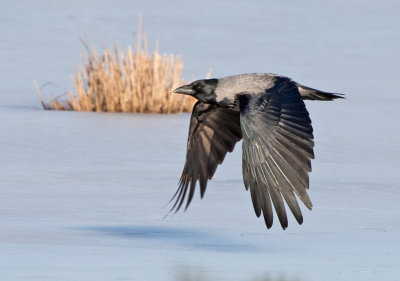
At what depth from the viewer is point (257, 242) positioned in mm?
7070

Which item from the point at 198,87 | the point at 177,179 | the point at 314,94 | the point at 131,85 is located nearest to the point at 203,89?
the point at 198,87

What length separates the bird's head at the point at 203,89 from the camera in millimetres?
7680

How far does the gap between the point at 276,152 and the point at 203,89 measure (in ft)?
4.02

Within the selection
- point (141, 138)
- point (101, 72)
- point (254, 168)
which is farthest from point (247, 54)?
point (254, 168)

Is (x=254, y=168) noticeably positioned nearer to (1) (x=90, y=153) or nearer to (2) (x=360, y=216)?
(2) (x=360, y=216)

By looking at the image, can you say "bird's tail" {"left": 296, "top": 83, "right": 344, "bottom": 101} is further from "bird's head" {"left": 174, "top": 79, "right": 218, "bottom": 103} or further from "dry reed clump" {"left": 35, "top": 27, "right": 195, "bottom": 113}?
"dry reed clump" {"left": 35, "top": 27, "right": 195, "bottom": 113}

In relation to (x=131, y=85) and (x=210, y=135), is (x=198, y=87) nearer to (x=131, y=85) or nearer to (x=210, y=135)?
(x=210, y=135)

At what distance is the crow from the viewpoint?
21.2ft

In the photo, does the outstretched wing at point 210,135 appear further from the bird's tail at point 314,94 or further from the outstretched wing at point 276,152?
the outstretched wing at point 276,152

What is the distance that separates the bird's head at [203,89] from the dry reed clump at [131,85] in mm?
5572

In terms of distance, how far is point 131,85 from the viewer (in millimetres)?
13500

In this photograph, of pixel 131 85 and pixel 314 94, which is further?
pixel 131 85

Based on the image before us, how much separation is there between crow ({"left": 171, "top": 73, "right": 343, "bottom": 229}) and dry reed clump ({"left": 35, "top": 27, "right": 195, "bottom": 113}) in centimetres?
530

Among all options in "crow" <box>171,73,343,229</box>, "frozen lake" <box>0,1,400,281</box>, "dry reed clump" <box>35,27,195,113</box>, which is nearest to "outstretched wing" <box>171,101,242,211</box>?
"crow" <box>171,73,343,229</box>
